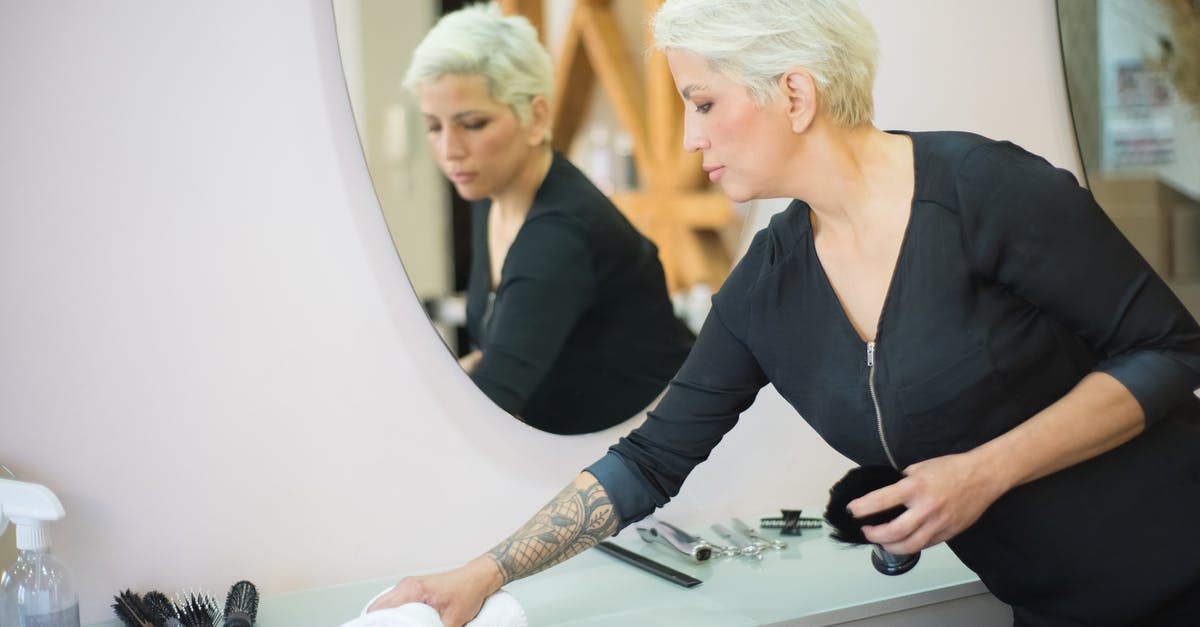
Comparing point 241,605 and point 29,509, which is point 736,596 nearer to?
point 241,605

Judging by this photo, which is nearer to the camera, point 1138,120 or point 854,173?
point 854,173

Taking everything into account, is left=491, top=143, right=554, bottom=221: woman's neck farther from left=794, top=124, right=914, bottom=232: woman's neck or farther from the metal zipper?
the metal zipper

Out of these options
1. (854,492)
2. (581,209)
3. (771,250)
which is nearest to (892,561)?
(854,492)

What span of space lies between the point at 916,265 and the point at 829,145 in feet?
0.52

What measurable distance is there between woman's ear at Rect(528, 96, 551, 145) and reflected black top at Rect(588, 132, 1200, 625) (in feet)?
1.28

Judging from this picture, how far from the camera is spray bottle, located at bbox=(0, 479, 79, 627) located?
1.14m

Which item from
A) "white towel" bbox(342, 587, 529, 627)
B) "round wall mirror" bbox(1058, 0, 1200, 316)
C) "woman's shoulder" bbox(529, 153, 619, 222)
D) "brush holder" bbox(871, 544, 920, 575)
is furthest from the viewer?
"round wall mirror" bbox(1058, 0, 1200, 316)

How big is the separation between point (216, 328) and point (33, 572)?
1.11 ft

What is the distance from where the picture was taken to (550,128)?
1.51m

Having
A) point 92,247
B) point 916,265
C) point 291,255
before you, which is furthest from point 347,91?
Result: point 916,265

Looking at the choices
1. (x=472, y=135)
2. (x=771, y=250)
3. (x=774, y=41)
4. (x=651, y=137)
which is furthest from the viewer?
(x=651, y=137)

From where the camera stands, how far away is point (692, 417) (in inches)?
52.1

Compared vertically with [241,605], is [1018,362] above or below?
above

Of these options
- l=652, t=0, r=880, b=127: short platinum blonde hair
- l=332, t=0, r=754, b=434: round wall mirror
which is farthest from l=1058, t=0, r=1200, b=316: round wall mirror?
l=652, t=0, r=880, b=127: short platinum blonde hair
